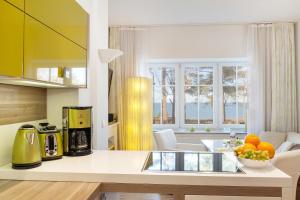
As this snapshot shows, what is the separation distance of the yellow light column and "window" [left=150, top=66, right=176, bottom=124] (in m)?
0.67

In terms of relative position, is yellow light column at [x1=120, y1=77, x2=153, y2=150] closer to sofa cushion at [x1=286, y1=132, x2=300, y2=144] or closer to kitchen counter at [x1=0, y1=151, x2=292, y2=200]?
sofa cushion at [x1=286, y1=132, x2=300, y2=144]

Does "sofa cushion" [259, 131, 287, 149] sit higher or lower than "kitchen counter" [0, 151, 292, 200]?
lower

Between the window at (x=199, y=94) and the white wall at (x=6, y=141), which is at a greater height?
the window at (x=199, y=94)

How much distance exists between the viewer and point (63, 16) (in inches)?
74.2

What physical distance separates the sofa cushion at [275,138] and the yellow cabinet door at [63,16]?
338 centimetres

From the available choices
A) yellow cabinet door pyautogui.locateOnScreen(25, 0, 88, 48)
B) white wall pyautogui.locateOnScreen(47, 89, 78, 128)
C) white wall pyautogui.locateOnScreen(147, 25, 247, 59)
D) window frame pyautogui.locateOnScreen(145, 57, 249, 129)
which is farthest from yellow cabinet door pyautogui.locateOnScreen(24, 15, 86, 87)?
window frame pyautogui.locateOnScreen(145, 57, 249, 129)

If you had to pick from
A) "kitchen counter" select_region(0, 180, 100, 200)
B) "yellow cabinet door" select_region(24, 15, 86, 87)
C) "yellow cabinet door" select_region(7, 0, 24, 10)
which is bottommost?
"kitchen counter" select_region(0, 180, 100, 200)

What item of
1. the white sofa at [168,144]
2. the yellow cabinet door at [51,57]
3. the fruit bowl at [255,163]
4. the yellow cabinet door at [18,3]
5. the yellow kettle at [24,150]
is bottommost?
the white sofa at [168,144]

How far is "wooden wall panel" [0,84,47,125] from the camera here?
178 cm

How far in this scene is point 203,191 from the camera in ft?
5.20

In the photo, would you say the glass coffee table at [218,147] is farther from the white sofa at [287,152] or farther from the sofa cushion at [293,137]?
the sofa cushion at [293,137]

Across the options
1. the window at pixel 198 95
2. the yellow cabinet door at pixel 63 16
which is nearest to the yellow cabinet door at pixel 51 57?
the yellow cabinet door at pixel 63 16

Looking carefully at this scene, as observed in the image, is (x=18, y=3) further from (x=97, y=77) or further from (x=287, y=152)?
(x=287, y=152)

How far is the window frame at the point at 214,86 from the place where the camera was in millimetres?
5012
